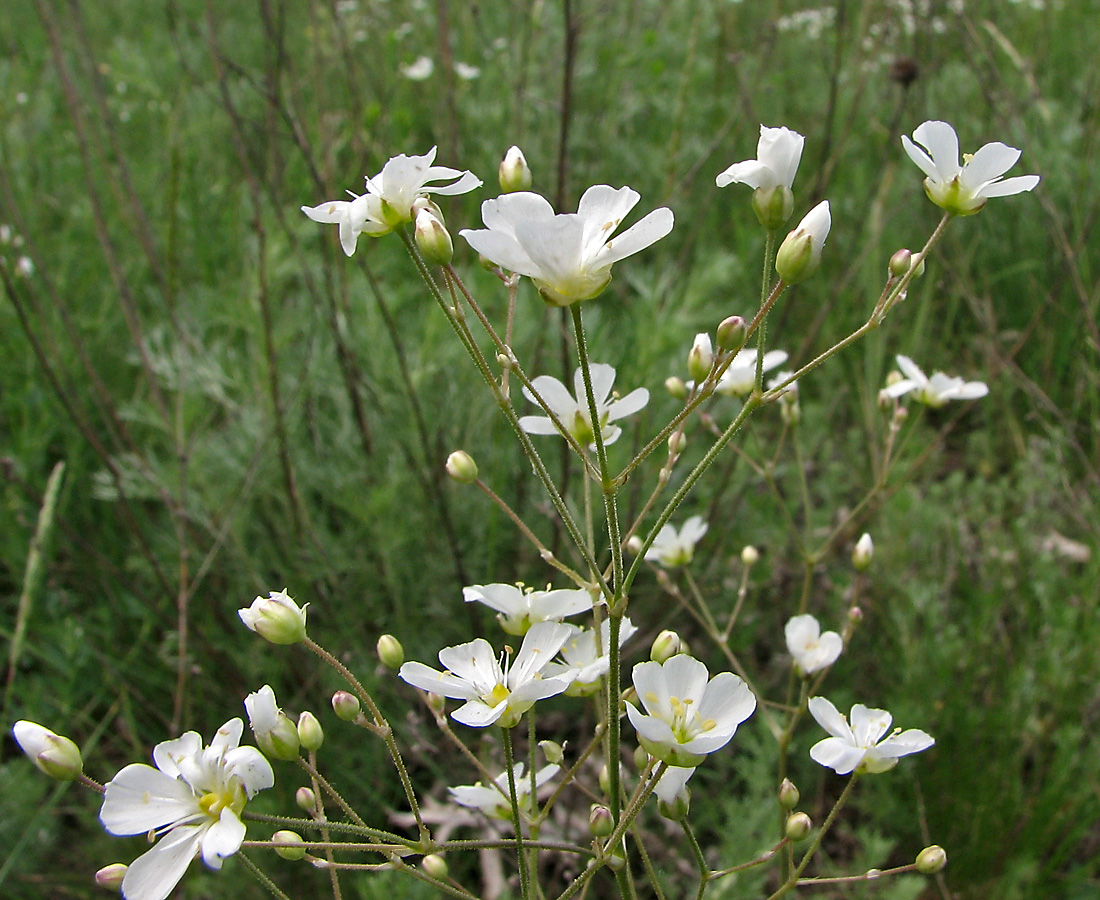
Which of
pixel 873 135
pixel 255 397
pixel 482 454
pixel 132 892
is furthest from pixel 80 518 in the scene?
pixel 873 135

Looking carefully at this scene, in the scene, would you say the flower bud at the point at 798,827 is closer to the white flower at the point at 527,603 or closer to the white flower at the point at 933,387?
the white flower at the point at 527,603

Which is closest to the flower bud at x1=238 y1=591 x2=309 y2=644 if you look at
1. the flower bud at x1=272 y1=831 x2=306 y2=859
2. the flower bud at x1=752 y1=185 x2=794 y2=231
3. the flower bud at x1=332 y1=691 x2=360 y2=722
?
the flower bud at x1=332 y1=691 x2=360 y2=722

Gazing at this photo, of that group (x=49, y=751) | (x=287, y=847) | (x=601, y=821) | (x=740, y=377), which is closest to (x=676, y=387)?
(x=740, y=377)

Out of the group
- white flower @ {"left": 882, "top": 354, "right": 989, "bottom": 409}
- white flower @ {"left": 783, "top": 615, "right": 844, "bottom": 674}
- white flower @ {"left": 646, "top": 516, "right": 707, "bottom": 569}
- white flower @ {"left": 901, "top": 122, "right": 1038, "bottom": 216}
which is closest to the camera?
white flower @ {"left": 901, "top": 122, "right": 1038, "bottom": 216}

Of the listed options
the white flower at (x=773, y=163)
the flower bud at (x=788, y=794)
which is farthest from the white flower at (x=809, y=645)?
the white flower at (x=773, y=163)

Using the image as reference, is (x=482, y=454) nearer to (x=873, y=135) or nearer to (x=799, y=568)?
(x=799, y=568)

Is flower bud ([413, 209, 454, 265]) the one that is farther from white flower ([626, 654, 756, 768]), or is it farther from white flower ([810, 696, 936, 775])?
white flower ([810, 696, 936, 775])
